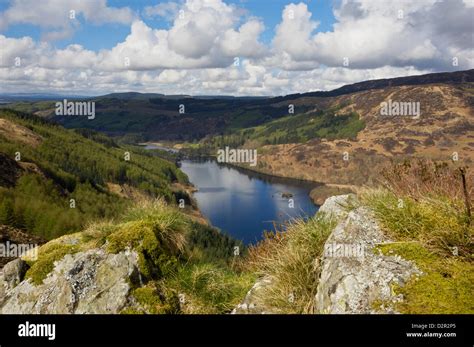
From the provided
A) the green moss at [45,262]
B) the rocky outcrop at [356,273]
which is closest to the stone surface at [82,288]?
the green moss at [45,262]

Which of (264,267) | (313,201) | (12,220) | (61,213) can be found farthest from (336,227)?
(313,201)

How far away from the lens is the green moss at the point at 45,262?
26.0 feet

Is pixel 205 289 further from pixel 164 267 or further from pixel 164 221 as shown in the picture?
pixel 164 221

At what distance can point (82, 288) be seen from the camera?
283 inches

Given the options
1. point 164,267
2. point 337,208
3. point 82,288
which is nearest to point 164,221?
point 164,267

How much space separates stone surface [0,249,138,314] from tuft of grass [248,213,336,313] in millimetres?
2802

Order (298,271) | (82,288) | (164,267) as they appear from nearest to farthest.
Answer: (298,271)
(82,288)
(164,267)

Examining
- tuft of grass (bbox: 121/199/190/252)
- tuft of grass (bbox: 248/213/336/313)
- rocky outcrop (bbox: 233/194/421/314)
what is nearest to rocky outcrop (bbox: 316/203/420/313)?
rocky outcrop (bbox: 233/194/421/314)

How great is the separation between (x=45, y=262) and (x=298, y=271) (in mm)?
5581

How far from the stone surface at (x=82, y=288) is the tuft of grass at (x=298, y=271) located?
2.80 m

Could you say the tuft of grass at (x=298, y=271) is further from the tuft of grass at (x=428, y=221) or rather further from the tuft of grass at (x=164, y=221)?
the tuft of grass at (x=164, y=221)

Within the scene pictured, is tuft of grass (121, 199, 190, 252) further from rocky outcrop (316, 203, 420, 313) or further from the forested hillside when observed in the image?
the forested hillside

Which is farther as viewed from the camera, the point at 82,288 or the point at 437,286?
the point at 82,288

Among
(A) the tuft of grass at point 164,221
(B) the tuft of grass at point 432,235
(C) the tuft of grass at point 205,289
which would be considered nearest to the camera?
(B) the tuft of grass at point 432,235
